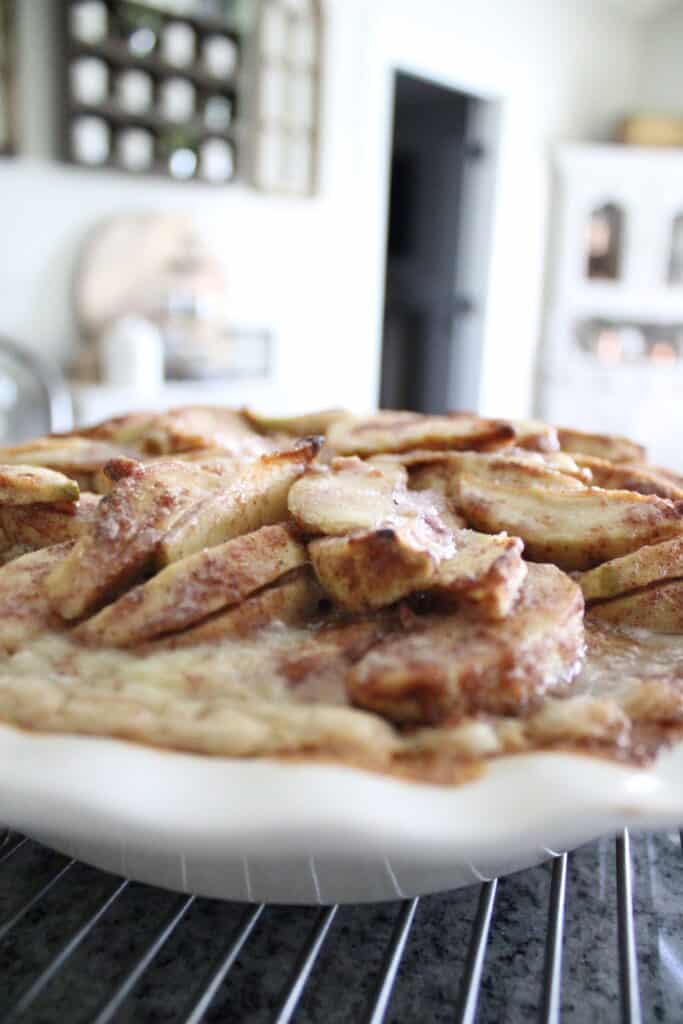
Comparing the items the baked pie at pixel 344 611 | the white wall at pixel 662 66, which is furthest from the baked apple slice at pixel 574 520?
the white wall at pixel 662 66

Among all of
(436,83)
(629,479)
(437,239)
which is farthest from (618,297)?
(629,479)

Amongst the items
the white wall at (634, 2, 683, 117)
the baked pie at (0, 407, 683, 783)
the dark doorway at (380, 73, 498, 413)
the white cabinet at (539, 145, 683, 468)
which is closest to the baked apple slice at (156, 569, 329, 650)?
the baked pie at (0, 407, 683, 783)

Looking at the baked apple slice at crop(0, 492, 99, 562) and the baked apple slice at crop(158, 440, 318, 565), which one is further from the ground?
the baked apple slice at crop(158, 440, 318, 565)

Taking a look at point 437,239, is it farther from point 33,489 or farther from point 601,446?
point 33,489

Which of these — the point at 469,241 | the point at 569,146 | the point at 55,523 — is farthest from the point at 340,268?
the point at 55,523

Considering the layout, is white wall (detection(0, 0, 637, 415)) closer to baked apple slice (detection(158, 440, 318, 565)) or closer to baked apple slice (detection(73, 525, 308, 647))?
baked apple slice (detection(158, 440, 318, 565))

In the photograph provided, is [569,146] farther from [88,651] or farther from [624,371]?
[88,651]
